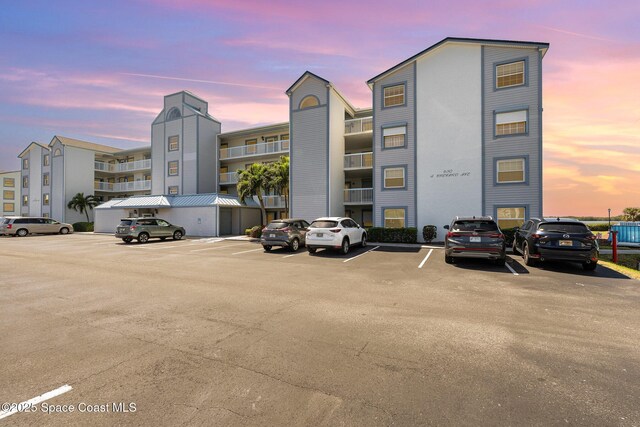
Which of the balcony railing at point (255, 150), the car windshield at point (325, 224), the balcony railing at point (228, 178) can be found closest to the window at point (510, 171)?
the car windshield at point (325, 224)

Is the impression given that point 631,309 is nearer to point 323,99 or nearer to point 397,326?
point 397,326

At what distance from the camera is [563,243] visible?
9.62 meters

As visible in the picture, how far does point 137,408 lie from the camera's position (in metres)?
2.84

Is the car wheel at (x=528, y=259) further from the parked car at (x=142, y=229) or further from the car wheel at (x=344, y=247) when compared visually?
the parked car at (x=142, y=229)

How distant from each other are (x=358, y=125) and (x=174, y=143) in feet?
71.3

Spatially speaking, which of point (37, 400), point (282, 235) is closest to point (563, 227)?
point (282, 235)

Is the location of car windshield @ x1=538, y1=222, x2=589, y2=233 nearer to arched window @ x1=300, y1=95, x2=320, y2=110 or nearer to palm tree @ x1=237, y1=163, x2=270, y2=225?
arched window @ x1=300, y1=95, x2=320, y2=110

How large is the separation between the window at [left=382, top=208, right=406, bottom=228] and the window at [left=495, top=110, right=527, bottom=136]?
7923mm

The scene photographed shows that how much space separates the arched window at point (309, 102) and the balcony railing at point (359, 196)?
24.9 ft

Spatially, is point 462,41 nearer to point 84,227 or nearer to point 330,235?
point 330,235

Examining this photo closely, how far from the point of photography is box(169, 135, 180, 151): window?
33.9 m

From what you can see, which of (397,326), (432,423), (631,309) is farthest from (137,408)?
(631,309)

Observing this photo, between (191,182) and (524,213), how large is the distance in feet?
99.6

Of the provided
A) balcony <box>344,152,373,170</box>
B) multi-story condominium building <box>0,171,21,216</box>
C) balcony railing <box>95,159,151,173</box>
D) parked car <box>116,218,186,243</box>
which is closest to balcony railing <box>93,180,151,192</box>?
balcony railing <box>95,159,151,173</box>
